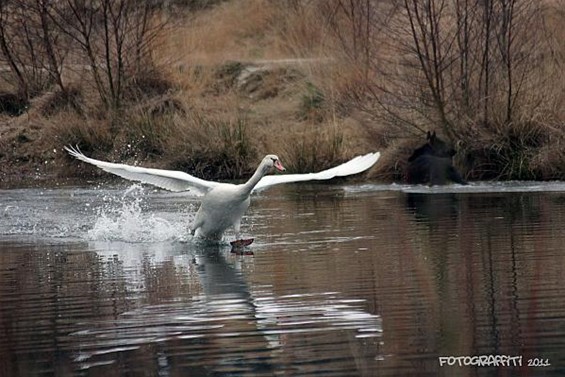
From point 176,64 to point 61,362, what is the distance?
24774mm

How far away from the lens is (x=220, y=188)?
16.5 metres

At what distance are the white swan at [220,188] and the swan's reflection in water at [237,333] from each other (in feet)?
11.5

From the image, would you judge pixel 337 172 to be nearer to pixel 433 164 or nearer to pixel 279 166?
pixel 279 166

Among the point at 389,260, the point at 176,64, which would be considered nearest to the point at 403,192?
the point at 389,260

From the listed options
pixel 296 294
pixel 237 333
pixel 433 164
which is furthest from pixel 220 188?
pixel 433 164

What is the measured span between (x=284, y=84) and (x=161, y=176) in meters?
16.5

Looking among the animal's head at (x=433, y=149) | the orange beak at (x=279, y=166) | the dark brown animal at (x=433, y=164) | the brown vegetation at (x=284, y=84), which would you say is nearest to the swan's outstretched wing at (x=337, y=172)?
the orange beak at (x=279, y=166)

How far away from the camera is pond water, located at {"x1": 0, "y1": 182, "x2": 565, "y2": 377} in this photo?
9.05m

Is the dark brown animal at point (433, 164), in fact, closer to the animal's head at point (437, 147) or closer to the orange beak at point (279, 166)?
the animal's head at point (437, 147)

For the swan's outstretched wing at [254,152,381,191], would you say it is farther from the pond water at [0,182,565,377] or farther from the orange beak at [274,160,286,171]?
the orange beak at [274,160,286,171]

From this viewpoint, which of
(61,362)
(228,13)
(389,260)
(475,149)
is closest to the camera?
(61,362)

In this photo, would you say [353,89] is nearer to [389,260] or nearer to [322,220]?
[322,220]

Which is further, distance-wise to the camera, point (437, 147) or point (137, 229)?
point (437, 147)

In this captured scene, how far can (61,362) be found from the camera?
30.5 feet
